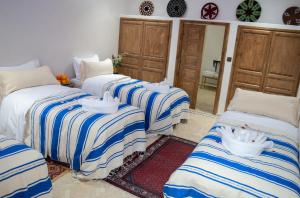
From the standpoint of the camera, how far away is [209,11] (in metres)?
4.96

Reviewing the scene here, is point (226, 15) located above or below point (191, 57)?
above

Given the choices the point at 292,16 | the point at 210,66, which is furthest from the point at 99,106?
the point at 210,66

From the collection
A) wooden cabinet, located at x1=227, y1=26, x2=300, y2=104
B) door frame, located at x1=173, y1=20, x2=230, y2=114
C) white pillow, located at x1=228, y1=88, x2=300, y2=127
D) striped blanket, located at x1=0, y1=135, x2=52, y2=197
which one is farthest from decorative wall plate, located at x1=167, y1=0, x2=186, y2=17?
striped blanket, located at x1=0, y1=135, x2=52, y2=197

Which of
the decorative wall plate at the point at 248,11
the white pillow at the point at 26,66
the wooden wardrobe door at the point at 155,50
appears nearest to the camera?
the white pillow at the point at 26,66

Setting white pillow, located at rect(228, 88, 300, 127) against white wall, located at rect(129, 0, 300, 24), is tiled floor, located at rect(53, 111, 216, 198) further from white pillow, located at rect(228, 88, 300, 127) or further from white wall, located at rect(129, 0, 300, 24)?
white wall, located at rect(129, 0, 300, 24)

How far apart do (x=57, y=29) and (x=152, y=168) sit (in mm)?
2970

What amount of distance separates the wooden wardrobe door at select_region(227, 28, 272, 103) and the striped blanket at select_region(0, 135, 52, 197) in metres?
3.96

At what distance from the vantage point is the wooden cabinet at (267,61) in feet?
14.6

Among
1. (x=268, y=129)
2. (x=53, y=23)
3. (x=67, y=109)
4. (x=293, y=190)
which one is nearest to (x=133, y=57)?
(x=53, y=23)

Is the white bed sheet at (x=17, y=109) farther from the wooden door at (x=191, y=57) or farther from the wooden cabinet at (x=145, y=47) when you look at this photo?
the wooden door at (x=191, y=57)

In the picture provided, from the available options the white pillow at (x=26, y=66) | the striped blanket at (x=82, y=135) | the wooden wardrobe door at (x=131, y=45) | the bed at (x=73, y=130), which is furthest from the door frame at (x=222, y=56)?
the white pillow at (x=26, y=66)

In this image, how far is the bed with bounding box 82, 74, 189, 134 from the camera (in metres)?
3.89

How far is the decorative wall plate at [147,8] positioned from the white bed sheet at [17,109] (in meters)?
3.06

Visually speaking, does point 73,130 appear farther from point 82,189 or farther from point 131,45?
point 131,45
